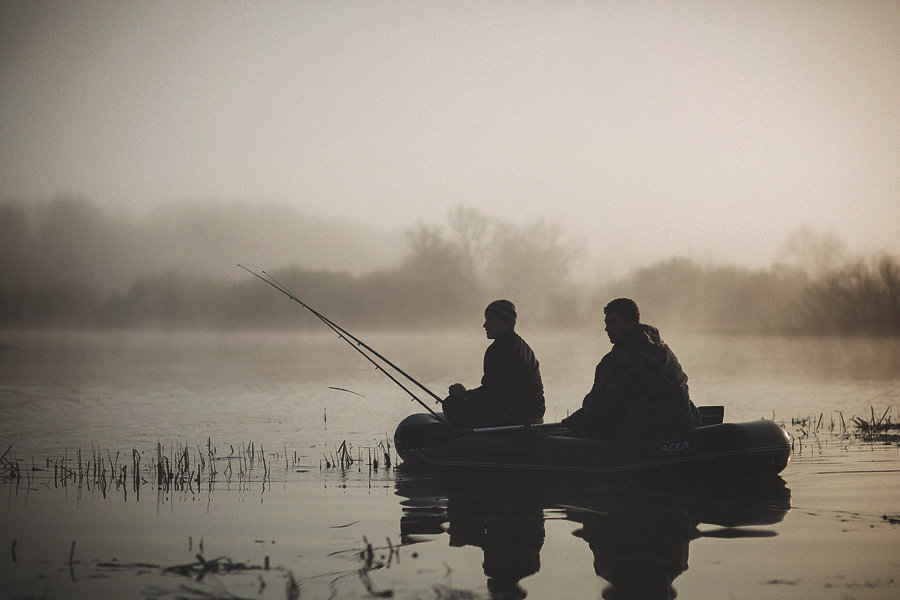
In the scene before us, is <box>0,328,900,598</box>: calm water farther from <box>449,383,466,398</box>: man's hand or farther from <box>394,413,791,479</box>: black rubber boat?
<box>449,383,466,398</box>: man's hand

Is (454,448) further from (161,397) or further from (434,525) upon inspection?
(161,397)

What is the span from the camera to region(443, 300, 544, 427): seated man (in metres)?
10.4

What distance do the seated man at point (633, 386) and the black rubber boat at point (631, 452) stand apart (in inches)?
6.9

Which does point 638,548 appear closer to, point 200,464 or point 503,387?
point 503,387

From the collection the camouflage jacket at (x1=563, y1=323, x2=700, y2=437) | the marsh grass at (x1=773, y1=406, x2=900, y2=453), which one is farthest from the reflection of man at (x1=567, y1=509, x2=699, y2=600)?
the marsh grass at (x1=773, y1=406, x2=900, y2=453)

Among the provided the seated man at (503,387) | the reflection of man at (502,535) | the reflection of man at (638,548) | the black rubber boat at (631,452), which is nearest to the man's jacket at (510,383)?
the seated man at (503,387)

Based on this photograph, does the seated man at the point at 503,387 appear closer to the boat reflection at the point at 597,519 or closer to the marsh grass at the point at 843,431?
the boat reflection at the point at 597,519

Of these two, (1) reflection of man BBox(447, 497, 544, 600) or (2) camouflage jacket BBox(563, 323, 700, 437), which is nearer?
(1) reflection of man BBox(447, 497, 544, 600)

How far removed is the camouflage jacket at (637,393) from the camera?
29.2 ft

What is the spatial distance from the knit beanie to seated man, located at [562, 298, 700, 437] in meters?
1.53

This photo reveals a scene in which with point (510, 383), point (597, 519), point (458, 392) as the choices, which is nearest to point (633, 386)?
point (597, 519)

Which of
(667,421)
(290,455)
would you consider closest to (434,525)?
(667,421)

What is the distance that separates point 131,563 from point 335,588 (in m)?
1.77

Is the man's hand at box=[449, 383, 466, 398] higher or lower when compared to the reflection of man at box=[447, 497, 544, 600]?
higher
